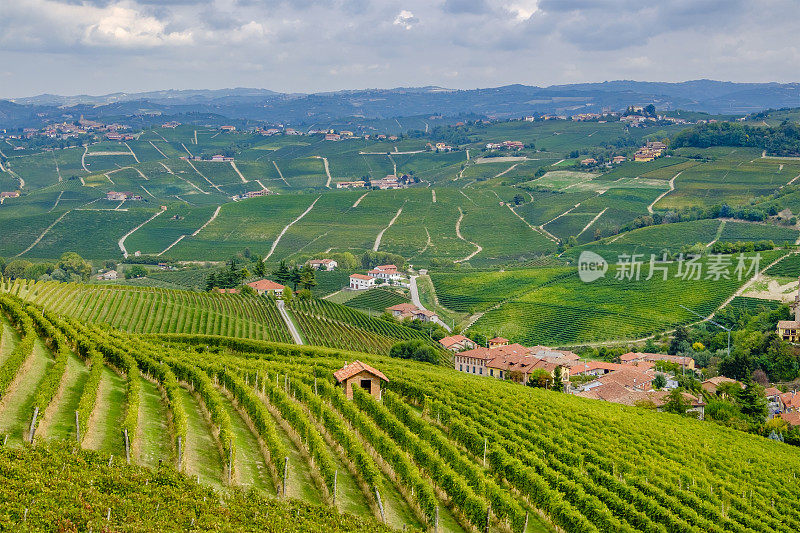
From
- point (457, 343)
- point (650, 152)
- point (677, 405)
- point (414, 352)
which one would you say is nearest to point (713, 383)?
point (677, 405)

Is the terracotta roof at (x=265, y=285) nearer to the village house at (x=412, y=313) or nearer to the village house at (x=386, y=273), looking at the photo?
the village house at (x=412, y=313)

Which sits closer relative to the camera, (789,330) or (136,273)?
(789,330)

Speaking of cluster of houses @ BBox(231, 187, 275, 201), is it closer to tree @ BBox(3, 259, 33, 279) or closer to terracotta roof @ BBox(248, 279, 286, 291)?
tree @ BBox(3, 259, 33, 279)

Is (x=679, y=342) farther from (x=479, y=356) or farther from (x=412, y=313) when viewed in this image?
(x=412, y=313)

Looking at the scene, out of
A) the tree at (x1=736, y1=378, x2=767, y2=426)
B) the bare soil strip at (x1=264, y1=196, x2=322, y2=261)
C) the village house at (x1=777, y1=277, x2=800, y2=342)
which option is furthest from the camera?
the bare soil strip at (x1=264, y1=196, x2=322, y2=261)

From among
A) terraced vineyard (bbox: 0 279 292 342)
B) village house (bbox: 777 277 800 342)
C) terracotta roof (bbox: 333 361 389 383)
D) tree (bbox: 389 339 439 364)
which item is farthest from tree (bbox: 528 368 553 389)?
terracotta roof (bbox: 333 361 389 383)
